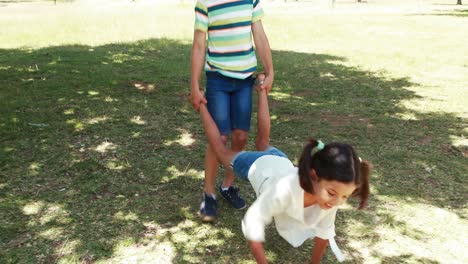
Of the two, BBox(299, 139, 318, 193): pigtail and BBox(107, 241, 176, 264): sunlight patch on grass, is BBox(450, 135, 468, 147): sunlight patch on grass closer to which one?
BBox(299, 139, 318, 193): pigtail

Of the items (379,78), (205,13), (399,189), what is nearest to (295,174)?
(205,13)

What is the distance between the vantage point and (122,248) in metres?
3.01

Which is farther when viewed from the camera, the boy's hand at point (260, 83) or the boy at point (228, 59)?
the boy's hand at point (260, 83)

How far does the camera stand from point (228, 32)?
9.91 ft

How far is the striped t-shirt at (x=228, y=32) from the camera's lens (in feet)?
9.78

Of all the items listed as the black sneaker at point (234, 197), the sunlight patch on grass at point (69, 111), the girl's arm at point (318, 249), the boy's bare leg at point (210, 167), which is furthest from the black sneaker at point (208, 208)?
the sunlight patch on grass at point (69, 111)

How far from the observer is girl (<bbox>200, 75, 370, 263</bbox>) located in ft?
6.91

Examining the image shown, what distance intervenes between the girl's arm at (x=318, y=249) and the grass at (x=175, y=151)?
0.60 ft

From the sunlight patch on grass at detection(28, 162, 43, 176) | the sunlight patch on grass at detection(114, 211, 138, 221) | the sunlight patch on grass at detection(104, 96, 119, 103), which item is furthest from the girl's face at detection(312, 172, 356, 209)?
the sunlight patch on grass at detection(104, 96, 119, 103)

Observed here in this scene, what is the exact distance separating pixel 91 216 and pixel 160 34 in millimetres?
10956

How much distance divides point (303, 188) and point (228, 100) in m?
1.15

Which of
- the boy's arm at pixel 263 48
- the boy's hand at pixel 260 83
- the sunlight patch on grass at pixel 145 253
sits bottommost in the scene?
the sunlight patch on grass at pixel 145 253

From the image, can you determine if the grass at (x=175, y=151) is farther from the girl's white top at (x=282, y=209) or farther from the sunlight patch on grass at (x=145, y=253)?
the girl's white top at (x=282, y=209)

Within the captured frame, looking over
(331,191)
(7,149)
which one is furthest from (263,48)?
(7,149)
